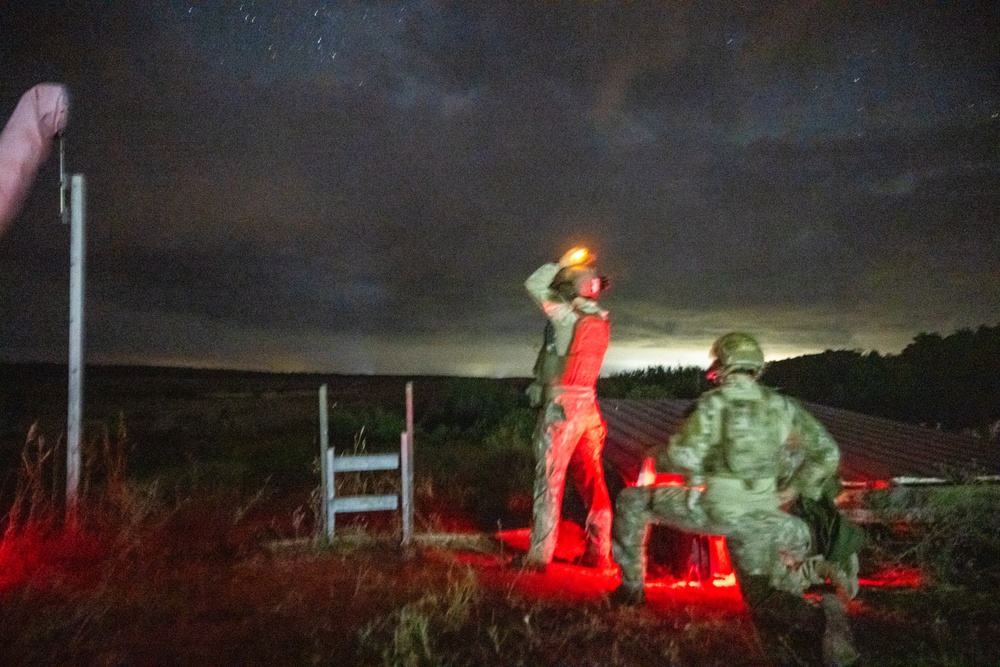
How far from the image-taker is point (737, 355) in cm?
606

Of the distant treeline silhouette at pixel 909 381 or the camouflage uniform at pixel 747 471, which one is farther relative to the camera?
the distant treeline silhouette at pixel 909 381

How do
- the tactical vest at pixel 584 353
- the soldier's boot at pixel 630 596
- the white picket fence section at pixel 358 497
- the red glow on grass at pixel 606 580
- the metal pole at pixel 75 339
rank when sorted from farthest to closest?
the white picket fence section at pixel 358 497 → the metal pole at pixel 75 339 → the tactical vest at pixel 584 353 → the red glow on grass at pixel 606 580 → the soldier's boot at pixel 630 596

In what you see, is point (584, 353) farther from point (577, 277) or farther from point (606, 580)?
point (606, 580)

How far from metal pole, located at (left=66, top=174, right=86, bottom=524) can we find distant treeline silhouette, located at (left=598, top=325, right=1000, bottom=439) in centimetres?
1219

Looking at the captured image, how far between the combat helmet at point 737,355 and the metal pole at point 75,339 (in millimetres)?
6120

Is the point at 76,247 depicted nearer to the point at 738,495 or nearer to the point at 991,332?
the point at 738,495

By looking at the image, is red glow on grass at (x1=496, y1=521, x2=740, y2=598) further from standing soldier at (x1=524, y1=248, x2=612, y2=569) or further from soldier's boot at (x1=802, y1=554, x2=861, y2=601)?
soldier's boot at (x1=802, y1=554, x2=861, y2=601)

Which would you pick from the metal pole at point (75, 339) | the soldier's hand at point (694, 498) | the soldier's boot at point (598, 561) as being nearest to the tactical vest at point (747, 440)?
the soldier's hand at point (694, 498)

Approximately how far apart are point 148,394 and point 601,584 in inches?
1794

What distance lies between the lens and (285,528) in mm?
9930

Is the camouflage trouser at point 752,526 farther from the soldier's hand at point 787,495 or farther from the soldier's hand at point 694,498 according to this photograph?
the soldier's hand at point 787,495

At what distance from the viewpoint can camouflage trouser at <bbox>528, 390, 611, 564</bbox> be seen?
24.8 ft

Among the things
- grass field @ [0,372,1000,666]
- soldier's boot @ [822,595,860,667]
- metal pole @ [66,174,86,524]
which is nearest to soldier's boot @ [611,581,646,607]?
grass field @ [0,372,1000,666]

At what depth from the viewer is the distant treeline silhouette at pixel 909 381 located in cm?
1873
